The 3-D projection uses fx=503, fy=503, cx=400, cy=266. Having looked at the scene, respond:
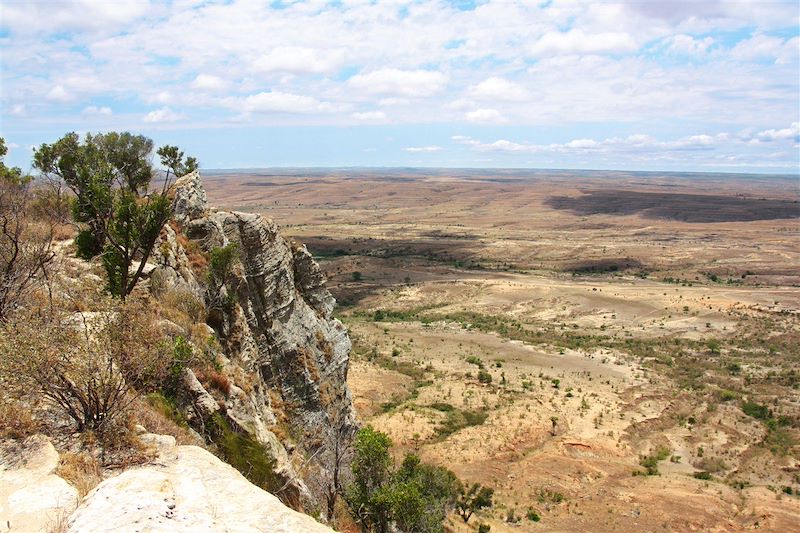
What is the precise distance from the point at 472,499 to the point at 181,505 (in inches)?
912

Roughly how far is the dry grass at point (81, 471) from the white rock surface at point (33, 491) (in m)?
0.09

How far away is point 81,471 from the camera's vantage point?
8.27 metres

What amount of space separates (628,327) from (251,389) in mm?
63770

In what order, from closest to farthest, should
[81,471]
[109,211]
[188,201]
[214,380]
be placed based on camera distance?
[81,471] < [214,380] < [109,211] < [188,201]

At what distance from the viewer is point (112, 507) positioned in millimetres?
7230

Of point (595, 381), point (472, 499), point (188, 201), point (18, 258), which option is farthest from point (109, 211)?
point (595, 381)

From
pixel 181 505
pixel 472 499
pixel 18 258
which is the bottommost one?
pixel 472 499

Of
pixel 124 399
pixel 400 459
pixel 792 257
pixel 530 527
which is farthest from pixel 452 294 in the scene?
pixel 792 257

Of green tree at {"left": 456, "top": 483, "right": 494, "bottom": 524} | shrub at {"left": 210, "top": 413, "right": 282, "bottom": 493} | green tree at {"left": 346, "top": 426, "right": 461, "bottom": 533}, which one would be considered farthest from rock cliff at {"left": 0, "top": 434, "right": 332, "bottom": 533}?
green tree at {"left": 456, "top": 483, "right": 494, "bottom": 524}

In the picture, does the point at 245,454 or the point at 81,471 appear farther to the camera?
the point at 245,454

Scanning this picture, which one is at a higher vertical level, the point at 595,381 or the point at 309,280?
the point at 309,280

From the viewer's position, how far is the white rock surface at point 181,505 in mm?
7008

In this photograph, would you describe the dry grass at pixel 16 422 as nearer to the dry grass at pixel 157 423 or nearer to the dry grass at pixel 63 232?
the dry grass at pixel 157 423

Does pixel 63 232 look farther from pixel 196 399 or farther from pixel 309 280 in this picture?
pixel 196 399
